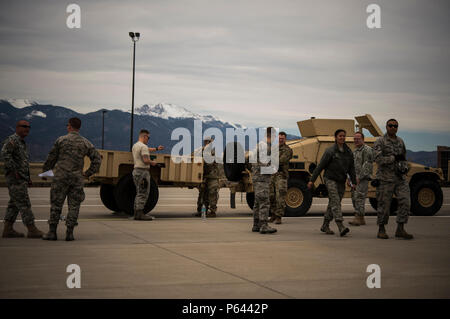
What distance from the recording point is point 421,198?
16.1 meters

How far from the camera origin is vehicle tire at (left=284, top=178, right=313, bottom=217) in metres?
15.1

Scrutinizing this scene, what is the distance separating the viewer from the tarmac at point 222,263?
6.04 m

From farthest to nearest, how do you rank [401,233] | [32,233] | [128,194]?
1. [128,194]
2. [401,233]
3. [32,233]

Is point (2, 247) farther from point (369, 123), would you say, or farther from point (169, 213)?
point (369, 123)

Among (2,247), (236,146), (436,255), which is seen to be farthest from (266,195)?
(2,247)

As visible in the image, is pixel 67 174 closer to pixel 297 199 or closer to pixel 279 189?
pixel 279 189

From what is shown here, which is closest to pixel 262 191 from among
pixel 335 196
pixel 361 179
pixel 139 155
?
pixel 335 196

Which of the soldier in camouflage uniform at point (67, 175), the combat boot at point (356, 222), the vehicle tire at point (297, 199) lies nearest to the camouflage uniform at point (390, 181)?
the combat boot at point (356, 222)

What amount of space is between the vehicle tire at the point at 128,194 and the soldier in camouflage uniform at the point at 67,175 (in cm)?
440

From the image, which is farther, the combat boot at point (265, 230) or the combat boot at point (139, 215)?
the combat boot at point (139, 215)

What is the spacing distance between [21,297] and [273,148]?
22.3 feet

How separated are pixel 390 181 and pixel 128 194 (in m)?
6.49

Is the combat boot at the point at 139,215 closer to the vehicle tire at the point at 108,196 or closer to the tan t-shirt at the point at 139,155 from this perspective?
the tan t-shirt at the point at 139,155

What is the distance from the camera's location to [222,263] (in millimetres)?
7727
